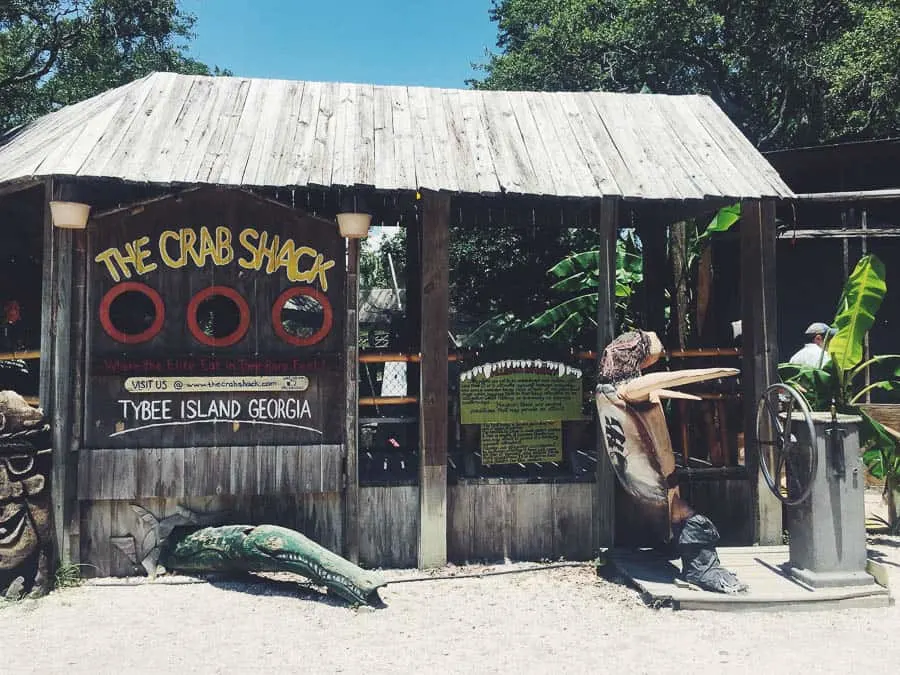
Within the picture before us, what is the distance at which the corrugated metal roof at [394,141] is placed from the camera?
634 centimetres

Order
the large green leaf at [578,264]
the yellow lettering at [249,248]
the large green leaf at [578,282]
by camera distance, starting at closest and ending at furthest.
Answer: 1. the yellow lettering at [249,248]
2. the large green leaf at [578,264]
3. the large green leaf at [578,282]

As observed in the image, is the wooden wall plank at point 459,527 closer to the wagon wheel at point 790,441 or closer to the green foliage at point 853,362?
the wagon wheel at point 790,441

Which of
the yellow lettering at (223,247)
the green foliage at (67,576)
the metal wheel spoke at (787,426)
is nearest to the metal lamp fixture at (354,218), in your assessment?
the yellow lettering at (223,247)

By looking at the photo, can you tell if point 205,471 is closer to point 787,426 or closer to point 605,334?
point 605,334

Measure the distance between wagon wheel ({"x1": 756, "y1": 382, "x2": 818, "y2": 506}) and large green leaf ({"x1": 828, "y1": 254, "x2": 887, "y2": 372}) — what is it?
1332 mm

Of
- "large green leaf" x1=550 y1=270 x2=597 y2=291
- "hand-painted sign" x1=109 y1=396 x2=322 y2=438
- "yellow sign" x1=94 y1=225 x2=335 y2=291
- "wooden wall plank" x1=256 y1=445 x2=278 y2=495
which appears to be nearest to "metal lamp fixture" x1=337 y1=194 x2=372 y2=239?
"yellow sign" x1=94 y1=225 x2=335 y2=291

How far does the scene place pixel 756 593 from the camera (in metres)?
5.83

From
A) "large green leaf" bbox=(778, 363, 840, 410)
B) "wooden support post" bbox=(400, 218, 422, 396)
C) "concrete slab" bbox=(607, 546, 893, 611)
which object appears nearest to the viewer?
"concrete slab" bbox=(607, 546, 893, 611)

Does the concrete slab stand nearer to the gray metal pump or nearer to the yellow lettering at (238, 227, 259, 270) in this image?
the gray metal pump


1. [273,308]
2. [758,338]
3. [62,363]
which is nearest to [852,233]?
[758,338]

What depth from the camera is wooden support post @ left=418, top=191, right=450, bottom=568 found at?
6.80m

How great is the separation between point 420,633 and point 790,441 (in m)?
3.23

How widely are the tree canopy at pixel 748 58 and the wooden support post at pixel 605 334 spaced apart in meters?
11.4

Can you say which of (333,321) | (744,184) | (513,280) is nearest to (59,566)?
(333,321)
